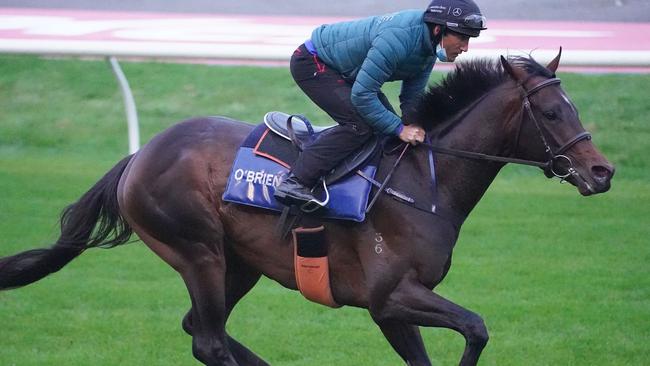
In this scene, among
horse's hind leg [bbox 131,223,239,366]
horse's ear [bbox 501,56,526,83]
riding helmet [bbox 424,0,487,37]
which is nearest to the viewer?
riding helmet [bbox 424,0,487,37]

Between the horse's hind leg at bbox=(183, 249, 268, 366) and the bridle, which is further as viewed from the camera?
the horse's hind leg at bbox=(183, 249, 268, 366)

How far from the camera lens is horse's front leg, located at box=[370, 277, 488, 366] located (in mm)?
4543

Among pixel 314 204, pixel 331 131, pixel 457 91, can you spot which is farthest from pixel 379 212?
pixel 457 91

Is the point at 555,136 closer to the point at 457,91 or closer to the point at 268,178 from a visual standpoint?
the point at 457,91

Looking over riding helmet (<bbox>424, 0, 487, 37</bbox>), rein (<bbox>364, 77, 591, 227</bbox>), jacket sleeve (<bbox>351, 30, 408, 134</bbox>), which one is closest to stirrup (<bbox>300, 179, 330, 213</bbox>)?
rein (<bbox>364, 77, 591, 227</bbox>)

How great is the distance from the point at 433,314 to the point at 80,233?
187cm

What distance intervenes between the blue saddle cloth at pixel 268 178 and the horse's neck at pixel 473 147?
32cm

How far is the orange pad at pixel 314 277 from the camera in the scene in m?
4.84

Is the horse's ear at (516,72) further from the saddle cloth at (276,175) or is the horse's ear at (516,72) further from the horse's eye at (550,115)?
the saddle cloth at (276,175)

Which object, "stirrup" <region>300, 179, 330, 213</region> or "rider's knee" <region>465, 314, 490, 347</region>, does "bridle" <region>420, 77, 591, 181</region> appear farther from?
"rider's knee" <region>465, 314, 490, 347</region>

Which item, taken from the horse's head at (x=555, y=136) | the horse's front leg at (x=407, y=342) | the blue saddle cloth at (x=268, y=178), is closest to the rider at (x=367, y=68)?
the blue saddle cloth at (x=268, y=178)

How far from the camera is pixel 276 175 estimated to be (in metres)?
4.93

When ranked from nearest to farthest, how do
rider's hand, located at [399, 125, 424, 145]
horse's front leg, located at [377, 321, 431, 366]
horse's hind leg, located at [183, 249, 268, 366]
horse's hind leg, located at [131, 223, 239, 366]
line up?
rider's hand, located at [399, 125, 424, 145]
horse's front leg, located at [377, 321, 431, 366]
horse's hind leg, located at [131, 223, 239, 366]
horse's hind leg, located at [183, 249, 268, 366]

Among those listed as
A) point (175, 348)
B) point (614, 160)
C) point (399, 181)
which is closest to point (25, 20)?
point (614, 160)
